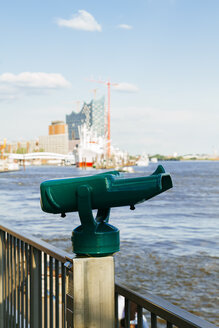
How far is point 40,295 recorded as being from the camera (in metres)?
Result: 3.11

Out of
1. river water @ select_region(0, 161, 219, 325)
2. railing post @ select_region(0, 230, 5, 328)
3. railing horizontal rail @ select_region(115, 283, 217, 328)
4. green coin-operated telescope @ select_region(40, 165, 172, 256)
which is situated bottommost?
river water @ select_region(0, 161, 219, 325)

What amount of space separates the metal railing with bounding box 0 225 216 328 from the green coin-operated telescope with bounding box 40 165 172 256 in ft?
0.64

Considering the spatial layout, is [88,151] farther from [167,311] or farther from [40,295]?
[167,311]

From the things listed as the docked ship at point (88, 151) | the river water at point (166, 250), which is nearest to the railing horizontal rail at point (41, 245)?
the river water at point (166, 250)

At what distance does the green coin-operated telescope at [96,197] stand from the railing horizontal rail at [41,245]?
261 millimetres

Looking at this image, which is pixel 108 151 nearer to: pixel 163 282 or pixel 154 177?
pixel 163 282

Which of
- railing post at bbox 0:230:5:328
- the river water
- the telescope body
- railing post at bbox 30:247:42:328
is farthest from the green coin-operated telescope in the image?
the river water

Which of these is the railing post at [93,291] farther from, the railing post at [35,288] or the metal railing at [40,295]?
the railing post at [35,288]

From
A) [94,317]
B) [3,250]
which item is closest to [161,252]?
[3,250]

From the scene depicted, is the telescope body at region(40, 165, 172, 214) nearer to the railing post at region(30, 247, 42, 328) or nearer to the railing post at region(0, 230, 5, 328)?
the railing post at region(30, 247, 42, 328)

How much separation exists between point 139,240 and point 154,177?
18193 millimetres

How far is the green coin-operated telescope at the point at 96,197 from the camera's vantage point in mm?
1731

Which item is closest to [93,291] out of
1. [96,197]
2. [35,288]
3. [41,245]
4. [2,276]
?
[96,197]

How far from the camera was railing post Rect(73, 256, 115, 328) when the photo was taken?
1789 mm
